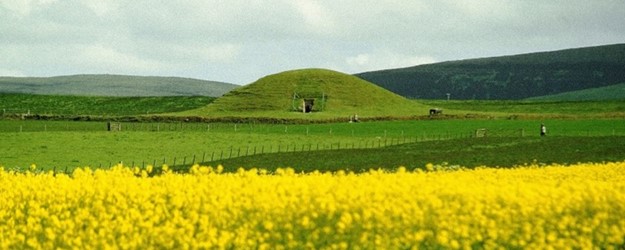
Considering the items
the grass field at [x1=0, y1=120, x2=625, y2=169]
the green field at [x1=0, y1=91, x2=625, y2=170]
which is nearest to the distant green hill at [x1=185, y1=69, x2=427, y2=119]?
the green field at [x1=0, y1=91, x2=625, y2=170]

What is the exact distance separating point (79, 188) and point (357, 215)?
6.61 meters

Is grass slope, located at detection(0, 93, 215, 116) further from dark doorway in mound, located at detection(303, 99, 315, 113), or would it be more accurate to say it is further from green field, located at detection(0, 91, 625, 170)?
green field, located at detection(0, 91, 625, 170)

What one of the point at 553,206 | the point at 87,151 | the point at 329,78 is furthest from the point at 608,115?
the point at 553,206

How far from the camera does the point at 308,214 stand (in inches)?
609

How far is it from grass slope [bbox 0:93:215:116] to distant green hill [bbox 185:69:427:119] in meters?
8.98

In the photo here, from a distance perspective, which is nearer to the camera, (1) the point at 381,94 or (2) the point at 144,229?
(2) the point at 144,229

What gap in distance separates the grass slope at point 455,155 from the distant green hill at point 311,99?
208 ft

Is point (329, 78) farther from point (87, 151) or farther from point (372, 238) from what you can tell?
point (372, 238)

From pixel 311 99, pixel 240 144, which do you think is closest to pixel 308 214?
pixel 240 144

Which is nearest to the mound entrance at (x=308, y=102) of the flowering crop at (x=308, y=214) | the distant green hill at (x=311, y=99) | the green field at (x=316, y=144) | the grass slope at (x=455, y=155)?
the distant green hill at (x=311, y=99)

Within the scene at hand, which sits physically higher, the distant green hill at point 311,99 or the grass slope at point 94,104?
the distant green hill at point 311,99

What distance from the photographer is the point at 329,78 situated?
551 feet

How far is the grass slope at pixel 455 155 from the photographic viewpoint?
48781 millimetres

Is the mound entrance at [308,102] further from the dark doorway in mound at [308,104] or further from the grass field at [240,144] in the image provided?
the grass field at [240,144]
